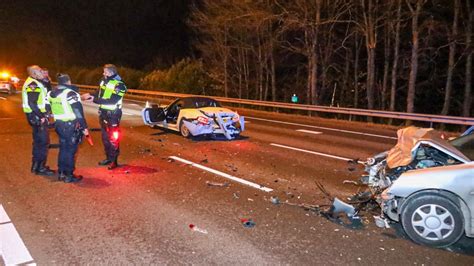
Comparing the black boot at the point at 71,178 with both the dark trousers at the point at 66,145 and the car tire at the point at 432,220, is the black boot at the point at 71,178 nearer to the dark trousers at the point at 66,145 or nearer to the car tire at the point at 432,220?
the dark trousers at the point at 66,145

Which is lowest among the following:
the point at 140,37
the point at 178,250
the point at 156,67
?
the point at 178,250

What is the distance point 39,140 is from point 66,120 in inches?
37.9

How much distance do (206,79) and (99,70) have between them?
1687cm

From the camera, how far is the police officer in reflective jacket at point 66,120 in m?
Result: 7.20

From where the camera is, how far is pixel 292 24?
23531mm

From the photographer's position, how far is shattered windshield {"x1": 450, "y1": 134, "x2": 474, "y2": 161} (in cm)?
509

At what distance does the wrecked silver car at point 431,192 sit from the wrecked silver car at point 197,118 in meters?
6.73

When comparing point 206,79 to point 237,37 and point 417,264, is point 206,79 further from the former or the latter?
point 417,264

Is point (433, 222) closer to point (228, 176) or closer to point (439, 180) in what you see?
point (439, 180)

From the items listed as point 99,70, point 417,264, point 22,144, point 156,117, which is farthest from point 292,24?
point 99,70

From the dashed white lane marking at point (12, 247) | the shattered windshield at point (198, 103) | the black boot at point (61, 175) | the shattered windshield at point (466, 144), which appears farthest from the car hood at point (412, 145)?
the shattered windshield at point (198, 103)

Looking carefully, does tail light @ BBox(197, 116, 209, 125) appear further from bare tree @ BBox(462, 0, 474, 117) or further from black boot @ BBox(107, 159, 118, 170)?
bare tree @ BBox(462, 0, 474, 117)

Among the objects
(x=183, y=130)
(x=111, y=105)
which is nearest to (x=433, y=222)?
(x=111, y=105)

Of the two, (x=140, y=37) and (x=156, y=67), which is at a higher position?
(x=140, y=37)
